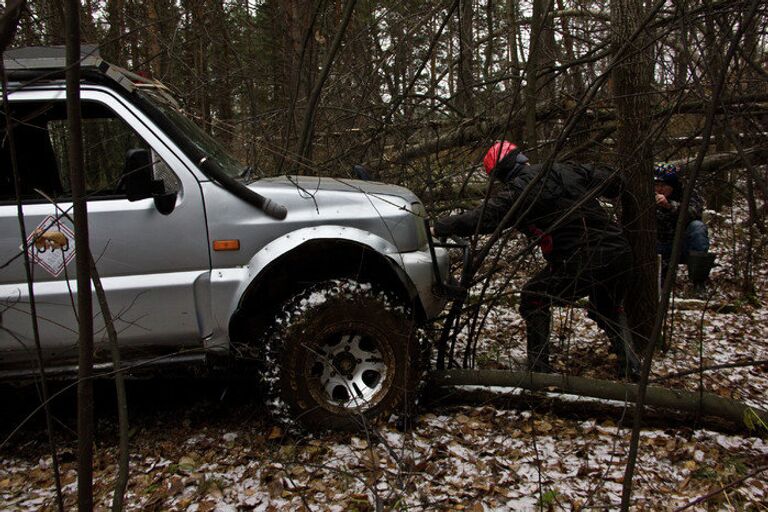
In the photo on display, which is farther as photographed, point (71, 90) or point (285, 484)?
point (285, 484)

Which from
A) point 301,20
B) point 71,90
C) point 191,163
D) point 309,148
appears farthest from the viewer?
point 301,20

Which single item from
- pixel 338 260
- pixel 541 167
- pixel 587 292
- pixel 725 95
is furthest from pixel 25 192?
pixel 725 95

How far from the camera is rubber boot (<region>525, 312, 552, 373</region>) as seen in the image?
4.27 metres

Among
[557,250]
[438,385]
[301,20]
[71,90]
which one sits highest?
[301,20]

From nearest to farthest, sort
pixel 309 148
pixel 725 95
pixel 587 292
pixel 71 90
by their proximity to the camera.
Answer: pixel 71 90 → pixel 725 95 → pixel 587 292 → pixel 309 148

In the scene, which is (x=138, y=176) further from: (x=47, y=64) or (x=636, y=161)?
(x=636, y=161)

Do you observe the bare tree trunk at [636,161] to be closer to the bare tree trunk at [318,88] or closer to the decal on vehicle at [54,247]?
the bare tree trunk at [318,88]

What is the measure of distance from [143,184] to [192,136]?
71cm

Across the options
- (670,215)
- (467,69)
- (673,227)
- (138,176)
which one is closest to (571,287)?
(670,215)

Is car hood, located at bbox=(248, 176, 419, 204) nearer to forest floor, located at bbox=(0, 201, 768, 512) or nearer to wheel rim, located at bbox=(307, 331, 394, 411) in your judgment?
wheel rim, located at bbox=(307, 331, 394, 411)

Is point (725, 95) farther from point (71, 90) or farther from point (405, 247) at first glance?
point (71, 90)

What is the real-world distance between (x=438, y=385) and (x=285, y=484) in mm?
1215

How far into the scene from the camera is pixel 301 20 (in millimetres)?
8992

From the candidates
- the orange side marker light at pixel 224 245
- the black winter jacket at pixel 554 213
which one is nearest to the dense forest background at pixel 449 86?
the black winter jacket at pixel 554 213
